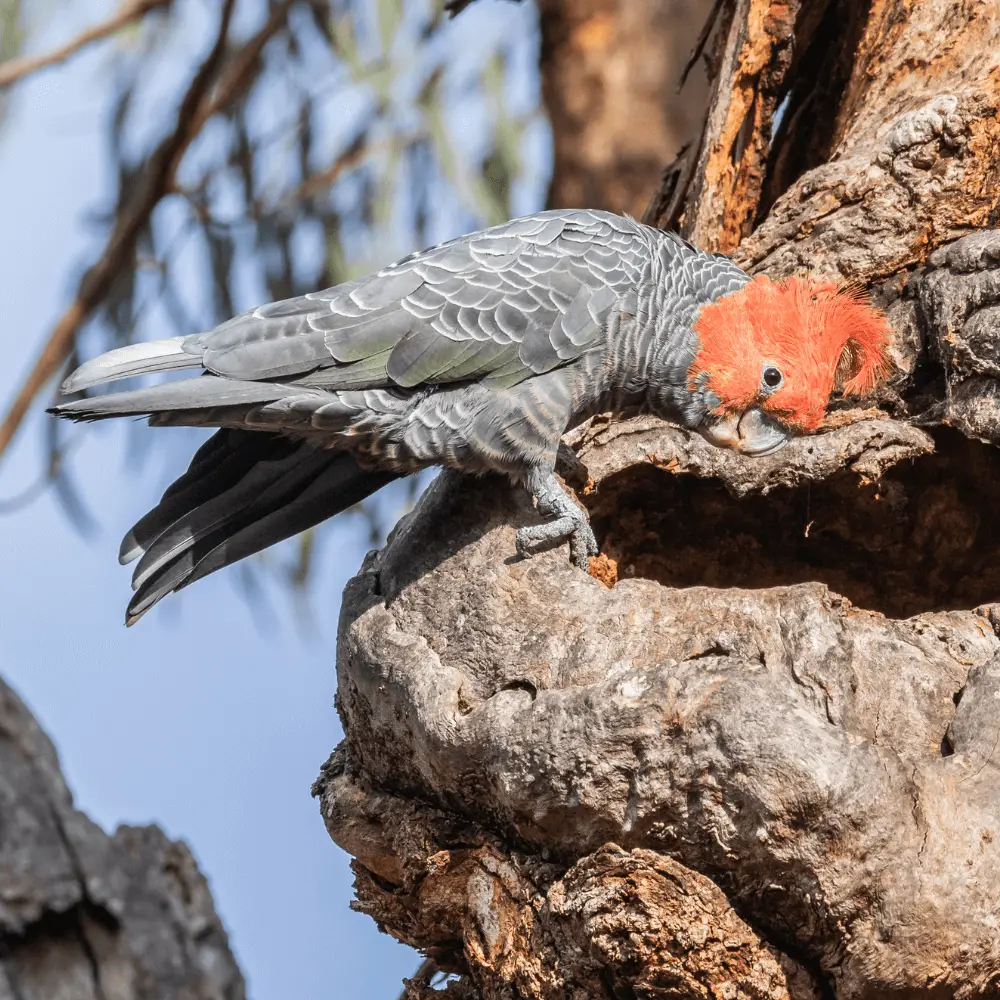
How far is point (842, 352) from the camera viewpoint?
2.80 meters

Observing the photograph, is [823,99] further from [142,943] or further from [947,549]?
[142,943]

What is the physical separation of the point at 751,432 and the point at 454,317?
2.42 feet

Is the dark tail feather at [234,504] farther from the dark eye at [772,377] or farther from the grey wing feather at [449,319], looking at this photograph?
the dark eye at [772,377]

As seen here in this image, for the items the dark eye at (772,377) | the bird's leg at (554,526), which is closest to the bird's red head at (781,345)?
the dark eye at (772,377)

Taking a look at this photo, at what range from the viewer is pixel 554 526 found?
8.48 feet

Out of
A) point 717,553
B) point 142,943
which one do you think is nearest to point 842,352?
point 717,553

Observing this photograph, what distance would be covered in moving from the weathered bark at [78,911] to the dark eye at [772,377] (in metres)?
1.86

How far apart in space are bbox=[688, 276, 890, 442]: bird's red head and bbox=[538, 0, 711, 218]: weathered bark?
2904 millimetres

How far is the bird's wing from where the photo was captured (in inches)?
101

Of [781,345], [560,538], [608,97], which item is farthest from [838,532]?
[608,97]

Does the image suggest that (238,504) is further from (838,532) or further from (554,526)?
(838,532)

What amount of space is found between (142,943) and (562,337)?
178cm

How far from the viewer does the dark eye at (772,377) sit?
2727 mm

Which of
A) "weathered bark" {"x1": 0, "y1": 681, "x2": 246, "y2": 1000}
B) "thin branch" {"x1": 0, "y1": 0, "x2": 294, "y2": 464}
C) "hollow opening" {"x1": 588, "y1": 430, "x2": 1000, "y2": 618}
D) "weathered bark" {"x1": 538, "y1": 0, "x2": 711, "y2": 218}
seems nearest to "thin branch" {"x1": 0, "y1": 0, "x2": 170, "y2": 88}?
"thin branch" {"x1": 0, "y1": 0, "x2": 294, "y2": 464}
